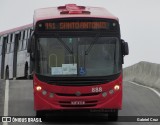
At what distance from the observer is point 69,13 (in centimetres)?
1986

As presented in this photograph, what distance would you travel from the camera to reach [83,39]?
62.8 ft

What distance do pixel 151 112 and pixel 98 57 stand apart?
9.31ft

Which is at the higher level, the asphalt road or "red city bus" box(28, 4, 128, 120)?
"red city bus" box(28, 4, 128, 120)

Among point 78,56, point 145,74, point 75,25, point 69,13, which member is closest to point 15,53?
point 145,74

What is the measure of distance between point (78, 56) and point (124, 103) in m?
4.46

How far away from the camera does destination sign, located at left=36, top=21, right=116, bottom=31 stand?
19.2m

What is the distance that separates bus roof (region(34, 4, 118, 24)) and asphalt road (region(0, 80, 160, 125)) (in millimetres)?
2862

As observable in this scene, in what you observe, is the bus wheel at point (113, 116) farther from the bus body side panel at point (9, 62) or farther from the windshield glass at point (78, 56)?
the bus body side panel at point (9, 62)

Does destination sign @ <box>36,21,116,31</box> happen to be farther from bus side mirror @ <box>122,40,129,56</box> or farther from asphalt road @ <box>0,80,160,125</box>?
asphalt road @ <box>0,80,160,125</box>

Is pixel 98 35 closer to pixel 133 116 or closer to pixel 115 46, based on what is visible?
pixel 115 46

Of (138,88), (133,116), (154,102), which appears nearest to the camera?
(133,116)

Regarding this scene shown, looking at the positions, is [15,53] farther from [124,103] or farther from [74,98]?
[74,98]

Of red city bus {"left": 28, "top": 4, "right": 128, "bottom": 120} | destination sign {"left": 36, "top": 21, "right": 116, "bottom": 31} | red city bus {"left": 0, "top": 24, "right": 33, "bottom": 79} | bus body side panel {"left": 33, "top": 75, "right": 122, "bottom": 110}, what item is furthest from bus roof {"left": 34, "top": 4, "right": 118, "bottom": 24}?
red city bus {"left": 0, "top": 24, "right": 33, "bottom": 79}

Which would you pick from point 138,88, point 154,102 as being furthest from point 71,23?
point 138,88
